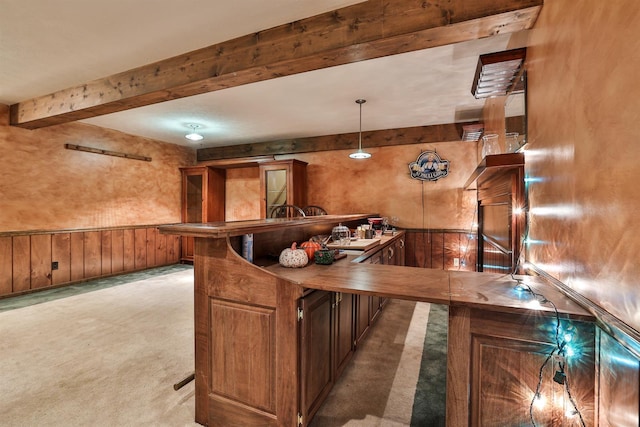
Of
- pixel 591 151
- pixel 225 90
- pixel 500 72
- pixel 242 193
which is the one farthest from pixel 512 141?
pixel 242 193

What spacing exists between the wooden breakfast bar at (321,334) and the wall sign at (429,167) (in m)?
3.51

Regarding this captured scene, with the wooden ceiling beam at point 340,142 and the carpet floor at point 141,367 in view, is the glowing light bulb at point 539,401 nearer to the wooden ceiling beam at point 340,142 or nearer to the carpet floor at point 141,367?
the carpet floor at point 141,367

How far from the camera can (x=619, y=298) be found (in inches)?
33.9

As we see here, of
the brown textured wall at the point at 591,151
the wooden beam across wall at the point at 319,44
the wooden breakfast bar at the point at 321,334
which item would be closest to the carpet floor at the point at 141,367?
the wooden breakfast bar at the point at 321,334

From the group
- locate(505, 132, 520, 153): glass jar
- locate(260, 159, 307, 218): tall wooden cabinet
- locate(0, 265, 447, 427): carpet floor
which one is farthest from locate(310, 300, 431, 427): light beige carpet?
locate(260, 159, 307, 218): tall wooden cabinet

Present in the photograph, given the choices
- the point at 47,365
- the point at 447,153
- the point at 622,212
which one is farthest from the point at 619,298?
the point at 447,153

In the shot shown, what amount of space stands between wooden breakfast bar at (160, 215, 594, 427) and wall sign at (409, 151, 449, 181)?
351 cm

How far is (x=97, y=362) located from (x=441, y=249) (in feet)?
15.3

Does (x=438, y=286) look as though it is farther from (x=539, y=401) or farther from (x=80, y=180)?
(x=80, y=180)

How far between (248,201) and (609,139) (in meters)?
6.00

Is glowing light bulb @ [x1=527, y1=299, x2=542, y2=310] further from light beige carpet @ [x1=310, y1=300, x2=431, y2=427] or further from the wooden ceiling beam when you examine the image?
the wooden ceiling beam

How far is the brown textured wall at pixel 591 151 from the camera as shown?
32.3 inches

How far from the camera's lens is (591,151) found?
102 centimetres

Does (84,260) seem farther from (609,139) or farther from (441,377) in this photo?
(609,139)
